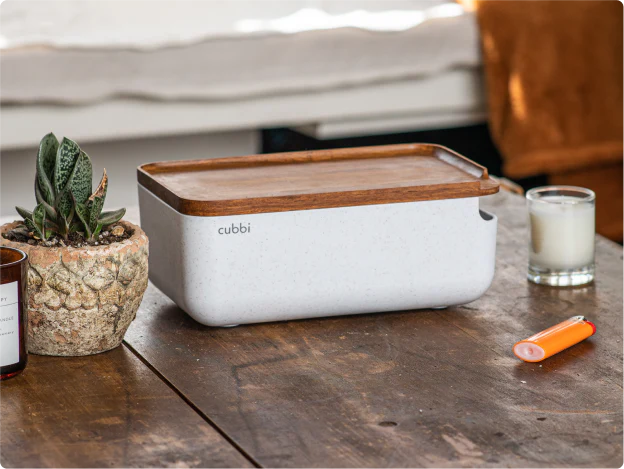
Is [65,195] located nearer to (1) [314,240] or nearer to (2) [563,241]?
(1) [314,240]

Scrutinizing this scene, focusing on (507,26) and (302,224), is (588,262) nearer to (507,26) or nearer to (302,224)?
(302,224)

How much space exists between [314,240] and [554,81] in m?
1.61

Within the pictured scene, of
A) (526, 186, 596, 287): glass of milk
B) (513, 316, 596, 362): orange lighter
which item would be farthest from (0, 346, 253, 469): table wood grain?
(526, 186, 596, 287): glass of milk

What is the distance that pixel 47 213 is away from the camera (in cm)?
75

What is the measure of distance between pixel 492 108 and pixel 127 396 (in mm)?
1709

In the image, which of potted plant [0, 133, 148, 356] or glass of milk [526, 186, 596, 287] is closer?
potted plant [0, 133, 148, 356]

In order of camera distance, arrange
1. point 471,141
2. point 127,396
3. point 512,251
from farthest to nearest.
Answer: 1. point 471,141
2. point 512,251
3. point 127,396

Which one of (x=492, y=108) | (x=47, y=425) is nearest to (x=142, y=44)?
(x=492, y=108)

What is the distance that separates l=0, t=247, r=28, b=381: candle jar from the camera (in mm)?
692

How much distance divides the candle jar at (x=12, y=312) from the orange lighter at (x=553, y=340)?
0.39 m

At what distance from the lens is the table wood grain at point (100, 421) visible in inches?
23.9

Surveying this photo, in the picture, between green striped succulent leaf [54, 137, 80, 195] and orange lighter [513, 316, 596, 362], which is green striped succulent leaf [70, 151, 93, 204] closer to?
green striped succulent leaf [54, 137, 80, 195]

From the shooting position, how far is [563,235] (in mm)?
937

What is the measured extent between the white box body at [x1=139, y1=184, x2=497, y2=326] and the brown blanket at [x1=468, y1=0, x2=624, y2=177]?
1.43 m
